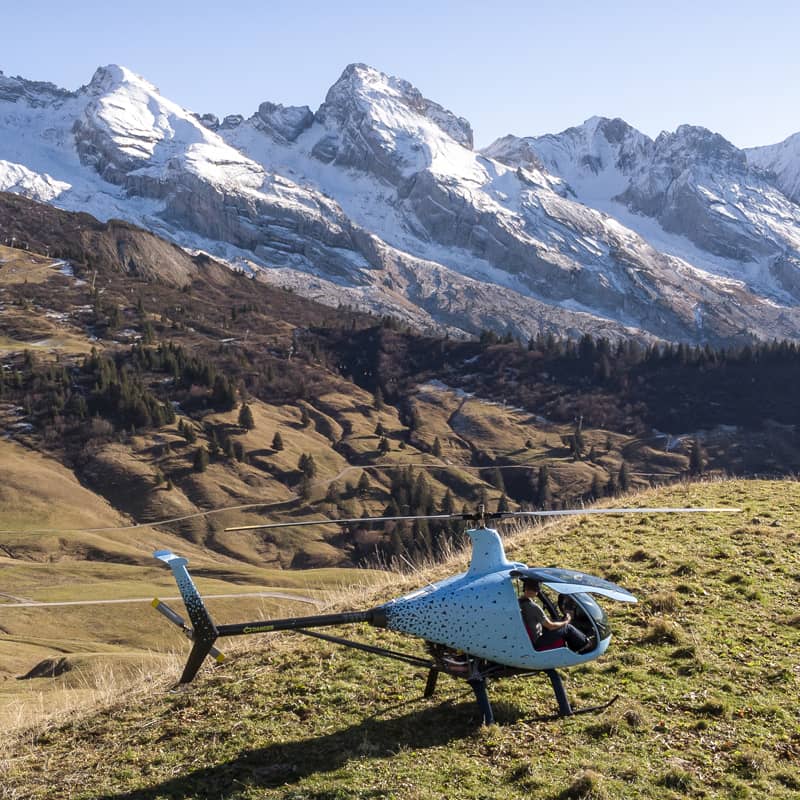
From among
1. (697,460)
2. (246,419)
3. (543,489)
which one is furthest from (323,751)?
(697,460)

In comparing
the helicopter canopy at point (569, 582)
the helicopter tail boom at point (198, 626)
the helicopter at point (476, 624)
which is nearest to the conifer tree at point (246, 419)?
the helicopter at point (476, 624)

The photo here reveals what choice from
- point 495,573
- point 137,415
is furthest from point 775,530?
point 137,415

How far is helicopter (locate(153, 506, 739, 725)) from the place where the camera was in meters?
13.5

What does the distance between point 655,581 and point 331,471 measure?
132 metres

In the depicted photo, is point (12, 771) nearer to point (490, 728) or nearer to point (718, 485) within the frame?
point (490, 728)

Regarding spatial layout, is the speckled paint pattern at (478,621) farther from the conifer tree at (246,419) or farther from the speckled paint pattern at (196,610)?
the conifer tree at (246,419)

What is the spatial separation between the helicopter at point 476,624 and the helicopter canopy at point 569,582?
0.06 feet

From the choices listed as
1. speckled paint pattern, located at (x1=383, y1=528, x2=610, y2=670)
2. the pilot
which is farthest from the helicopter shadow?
the pilot

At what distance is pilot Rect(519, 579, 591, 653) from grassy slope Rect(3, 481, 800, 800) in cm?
117

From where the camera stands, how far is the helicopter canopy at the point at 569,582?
1407 centimetres

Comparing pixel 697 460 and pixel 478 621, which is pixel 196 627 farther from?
pixel 697 460

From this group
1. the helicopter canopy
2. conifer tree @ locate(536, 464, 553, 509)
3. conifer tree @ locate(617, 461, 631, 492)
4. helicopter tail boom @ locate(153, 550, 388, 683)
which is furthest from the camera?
conifer tree @ locate(617, 461, 631, 492)

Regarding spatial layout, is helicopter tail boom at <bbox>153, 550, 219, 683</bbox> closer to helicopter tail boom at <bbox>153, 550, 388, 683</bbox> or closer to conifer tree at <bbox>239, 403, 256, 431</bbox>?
helicopter tail boom at <bbox>153, 550, 388, 683</bbox>

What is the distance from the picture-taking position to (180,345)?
631 ft
